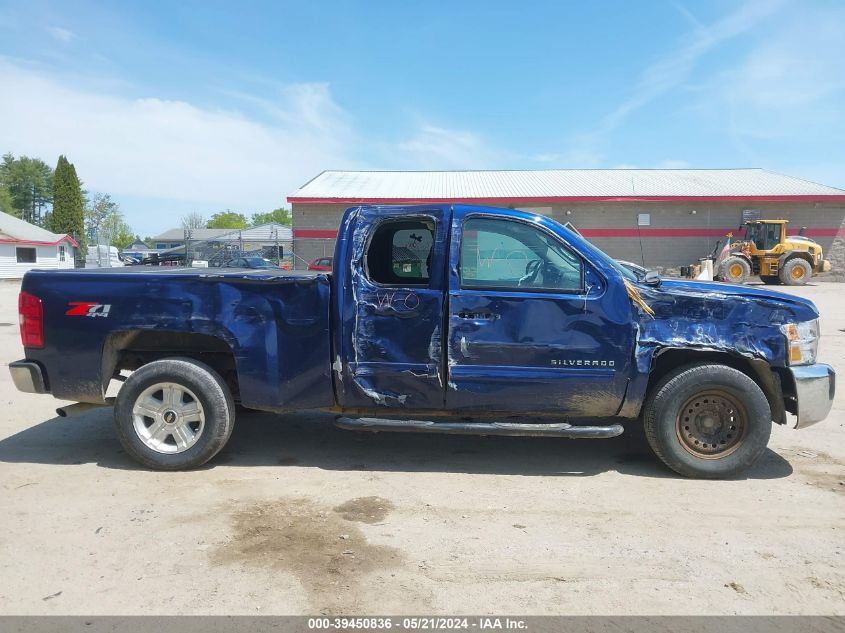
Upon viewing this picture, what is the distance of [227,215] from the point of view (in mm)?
134625

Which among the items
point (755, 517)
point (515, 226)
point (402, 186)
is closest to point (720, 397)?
point (755, 517)

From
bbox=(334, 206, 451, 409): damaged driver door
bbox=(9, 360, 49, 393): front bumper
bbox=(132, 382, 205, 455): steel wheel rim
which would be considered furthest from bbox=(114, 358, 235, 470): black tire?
bbox=(334, 206, 451, 409): damaged driver door

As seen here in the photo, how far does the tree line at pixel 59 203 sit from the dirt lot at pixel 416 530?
5577cm

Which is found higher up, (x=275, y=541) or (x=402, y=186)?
(x=402, y=186)

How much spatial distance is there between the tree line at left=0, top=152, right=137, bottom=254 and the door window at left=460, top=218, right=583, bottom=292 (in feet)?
186

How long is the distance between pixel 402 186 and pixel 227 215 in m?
112

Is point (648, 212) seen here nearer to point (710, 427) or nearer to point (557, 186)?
point (557, 186)

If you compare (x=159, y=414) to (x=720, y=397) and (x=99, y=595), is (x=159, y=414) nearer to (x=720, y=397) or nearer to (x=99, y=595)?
(x=99, y=595)

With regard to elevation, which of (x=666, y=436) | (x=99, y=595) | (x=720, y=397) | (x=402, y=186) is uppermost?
(x=402, y=186)

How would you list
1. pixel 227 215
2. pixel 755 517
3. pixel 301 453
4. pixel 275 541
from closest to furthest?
pixel 275 541 < pixel 755 517 < pixel 301 453 < pixel 227 215

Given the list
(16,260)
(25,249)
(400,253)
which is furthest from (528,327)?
(25,249)

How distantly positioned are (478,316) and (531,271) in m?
0.52

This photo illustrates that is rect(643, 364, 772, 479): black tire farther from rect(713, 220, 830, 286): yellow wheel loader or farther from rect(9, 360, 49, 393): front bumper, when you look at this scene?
rect(713, 220, 830, 286): yellow wheel loader

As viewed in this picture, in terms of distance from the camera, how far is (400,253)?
5.18m
